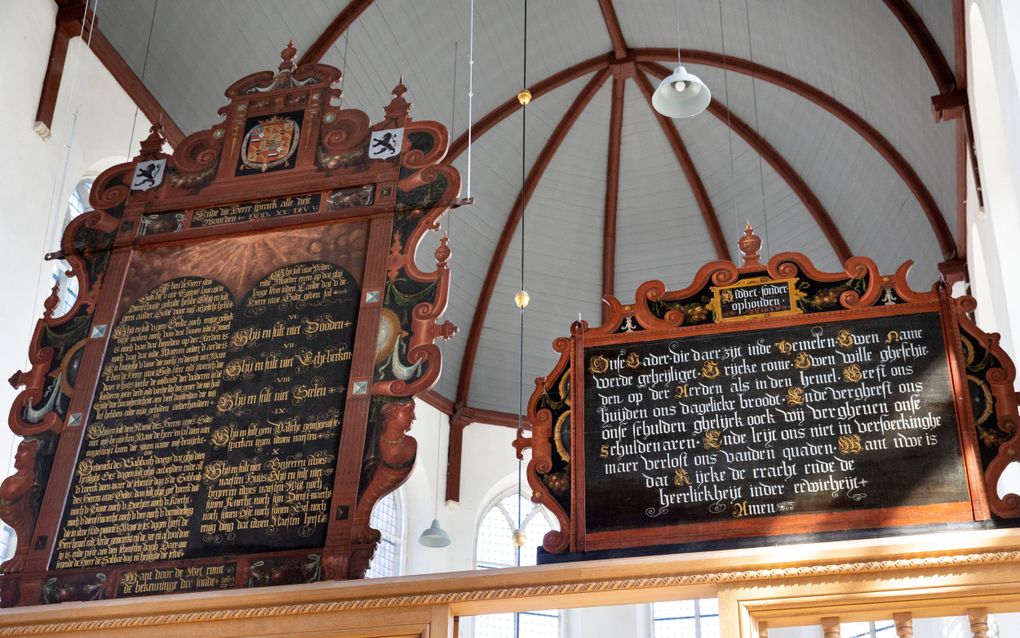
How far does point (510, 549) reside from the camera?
64.0 feet

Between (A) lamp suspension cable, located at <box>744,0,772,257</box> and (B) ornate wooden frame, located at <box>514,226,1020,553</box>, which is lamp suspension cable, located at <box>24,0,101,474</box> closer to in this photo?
(B) ornate wooden frame, located at <box>514,226,1020,553</box>

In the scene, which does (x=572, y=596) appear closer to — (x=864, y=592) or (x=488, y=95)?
(x=864, y=592)

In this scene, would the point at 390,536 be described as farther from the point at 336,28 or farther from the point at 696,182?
the point at 336,28

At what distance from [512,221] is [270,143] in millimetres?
9604

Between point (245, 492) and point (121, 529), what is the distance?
91 centimetres

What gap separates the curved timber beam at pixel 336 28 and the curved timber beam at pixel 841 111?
14.7ft

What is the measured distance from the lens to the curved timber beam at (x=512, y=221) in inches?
731

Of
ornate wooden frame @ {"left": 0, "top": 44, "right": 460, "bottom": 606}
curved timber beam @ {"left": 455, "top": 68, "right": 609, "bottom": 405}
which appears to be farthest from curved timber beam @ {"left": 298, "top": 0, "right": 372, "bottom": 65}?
ornate wooden frame @ {"left": 0, "top": 44, "right": 460, "bottom": 606}

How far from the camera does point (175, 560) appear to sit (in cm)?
813

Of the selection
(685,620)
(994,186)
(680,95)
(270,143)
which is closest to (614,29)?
(680,95)

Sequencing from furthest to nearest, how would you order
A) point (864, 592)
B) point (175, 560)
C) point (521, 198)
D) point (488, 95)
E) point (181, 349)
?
1. point (521, 198)
2. point (488, 95)
3. point (181, 349)
4. point (175, 560)
5. point (864, 592)

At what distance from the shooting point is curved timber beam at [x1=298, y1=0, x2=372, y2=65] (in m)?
15.3

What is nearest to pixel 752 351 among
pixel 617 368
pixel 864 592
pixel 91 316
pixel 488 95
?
pixel 617 368

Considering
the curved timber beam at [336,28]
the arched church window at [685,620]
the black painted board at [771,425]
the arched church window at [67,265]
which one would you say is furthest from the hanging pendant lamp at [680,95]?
the arched church window at [685,620]
